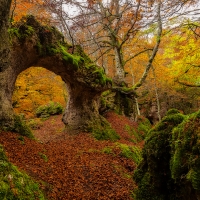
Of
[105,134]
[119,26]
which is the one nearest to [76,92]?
[105,134]

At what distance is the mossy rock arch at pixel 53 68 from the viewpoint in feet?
21.7

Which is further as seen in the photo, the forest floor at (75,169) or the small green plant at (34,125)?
the small green plant at (34,125)

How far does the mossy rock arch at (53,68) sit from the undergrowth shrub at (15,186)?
3.14 m

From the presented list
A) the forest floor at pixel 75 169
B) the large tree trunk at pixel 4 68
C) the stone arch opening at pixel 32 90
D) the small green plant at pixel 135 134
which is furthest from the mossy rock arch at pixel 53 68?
the stone arch opening at pixel 32 90

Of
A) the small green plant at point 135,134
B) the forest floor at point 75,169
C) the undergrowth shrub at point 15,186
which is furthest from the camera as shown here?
the small green plant at point 135,134

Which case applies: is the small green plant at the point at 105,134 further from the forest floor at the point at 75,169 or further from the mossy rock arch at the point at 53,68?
the forest floor at the point at 75,169

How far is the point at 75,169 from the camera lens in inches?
213

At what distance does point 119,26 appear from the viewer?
47.6 ft

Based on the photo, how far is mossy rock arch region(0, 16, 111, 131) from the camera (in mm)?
6613

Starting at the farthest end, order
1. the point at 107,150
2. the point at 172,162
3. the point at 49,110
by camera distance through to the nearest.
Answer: the point at 49,110
the point at 107,150
the point at 172,162

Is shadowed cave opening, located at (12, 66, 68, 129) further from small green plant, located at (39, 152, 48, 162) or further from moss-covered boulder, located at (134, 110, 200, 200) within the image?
moss-covered boulder, located at (134, 110, 200, 200)

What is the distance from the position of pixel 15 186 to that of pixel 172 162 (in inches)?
94.4

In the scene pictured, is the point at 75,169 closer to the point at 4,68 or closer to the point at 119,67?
the point at 4,68

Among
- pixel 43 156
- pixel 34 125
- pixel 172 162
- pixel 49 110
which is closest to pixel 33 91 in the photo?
pixel 34 125
